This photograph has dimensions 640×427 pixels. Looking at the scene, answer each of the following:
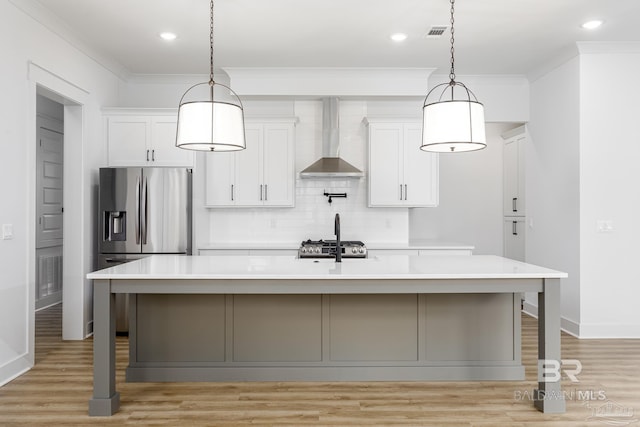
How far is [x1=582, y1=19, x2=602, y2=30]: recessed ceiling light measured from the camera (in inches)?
171

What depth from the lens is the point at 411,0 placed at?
3.93 meters

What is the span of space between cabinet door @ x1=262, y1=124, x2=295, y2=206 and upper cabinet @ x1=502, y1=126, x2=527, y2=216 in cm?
305

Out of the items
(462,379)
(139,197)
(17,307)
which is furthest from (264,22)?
(462,379)

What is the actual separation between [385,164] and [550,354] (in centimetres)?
318

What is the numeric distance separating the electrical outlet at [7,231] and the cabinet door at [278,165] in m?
2.73

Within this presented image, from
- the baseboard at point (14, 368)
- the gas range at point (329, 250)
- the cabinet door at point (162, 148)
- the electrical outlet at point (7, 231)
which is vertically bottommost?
the baseboard at point (14, 368)

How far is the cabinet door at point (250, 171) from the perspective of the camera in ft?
19.0

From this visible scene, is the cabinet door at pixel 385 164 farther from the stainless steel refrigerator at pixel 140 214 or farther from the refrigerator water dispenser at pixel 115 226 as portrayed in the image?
the refrigerator water dispenser at pixel 115 226

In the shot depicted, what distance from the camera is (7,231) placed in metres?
3.68

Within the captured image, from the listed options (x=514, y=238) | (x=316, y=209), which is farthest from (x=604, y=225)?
(x=316, y=209)

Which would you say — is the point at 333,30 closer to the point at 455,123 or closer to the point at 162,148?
the point at 455,123

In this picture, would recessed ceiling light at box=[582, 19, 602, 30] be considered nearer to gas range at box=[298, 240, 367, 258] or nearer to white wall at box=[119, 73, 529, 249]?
white wall at box=[119, 73, 529, 249]

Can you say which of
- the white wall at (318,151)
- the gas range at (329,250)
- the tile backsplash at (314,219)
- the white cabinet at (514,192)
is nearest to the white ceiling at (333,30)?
the white wall at (318,151)

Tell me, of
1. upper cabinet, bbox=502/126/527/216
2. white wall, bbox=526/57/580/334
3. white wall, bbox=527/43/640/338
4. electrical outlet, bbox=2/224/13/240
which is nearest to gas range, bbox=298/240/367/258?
white wall, bbox=526/57/580/334
